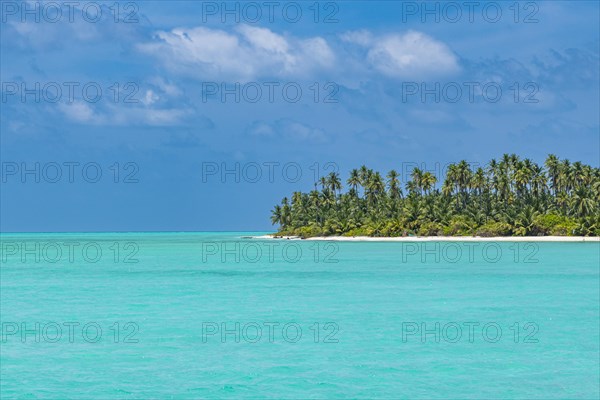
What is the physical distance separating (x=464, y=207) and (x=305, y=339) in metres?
124

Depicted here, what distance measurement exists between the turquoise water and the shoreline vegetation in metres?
77.7

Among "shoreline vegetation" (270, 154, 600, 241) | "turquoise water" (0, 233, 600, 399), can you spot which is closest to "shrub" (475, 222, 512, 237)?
"shoreline vegetation" (270, 154, 600, 241)

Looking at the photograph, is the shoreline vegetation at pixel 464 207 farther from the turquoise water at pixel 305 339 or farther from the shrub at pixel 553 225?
the turquoise water at pixel 305 339

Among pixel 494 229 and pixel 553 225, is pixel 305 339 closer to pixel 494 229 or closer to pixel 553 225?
pixel 494 229

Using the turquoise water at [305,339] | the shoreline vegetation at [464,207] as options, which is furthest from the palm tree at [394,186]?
the turquoise water at [305,339]

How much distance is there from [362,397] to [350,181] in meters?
149

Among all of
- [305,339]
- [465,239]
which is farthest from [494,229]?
[305,339]

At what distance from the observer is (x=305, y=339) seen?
27250mm

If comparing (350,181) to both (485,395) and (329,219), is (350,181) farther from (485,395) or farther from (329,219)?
(485,395)

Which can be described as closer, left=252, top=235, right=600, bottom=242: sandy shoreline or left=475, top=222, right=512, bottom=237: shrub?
left=252, top=235, right=600, bottom=242: sandy shoreline

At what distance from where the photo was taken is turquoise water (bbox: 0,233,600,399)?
64.8 feet

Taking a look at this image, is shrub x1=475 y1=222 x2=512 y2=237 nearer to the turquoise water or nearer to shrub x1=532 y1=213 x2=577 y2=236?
shrub x1=532 y1=213 x2=577 y2=236

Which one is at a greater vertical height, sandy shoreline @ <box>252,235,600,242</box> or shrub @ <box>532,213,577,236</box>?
shrub @ <box>532,213,577,236</box>

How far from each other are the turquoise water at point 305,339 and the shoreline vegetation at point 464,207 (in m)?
77.7
